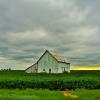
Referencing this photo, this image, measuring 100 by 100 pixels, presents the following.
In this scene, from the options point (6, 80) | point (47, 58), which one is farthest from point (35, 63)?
point (6, 80)

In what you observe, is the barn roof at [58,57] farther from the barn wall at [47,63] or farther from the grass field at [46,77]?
the grass field at [46,77]

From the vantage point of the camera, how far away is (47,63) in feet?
343

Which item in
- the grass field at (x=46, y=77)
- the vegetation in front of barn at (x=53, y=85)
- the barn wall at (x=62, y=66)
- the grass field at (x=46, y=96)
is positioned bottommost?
the grass field at (x=46, y=96)

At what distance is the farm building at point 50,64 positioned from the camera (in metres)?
104

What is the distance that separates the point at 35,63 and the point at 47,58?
478 centimetres

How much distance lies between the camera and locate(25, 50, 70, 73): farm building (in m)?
104

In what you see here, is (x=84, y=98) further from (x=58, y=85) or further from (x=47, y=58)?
(x=47, y=58)

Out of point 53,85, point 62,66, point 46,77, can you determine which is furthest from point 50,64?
point 53,85

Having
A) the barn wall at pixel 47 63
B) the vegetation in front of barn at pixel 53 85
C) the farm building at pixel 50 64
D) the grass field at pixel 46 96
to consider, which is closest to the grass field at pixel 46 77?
the vegetation in front of barn at pixel 53 85

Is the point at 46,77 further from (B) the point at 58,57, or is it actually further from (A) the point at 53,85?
(B) the point at 58,57

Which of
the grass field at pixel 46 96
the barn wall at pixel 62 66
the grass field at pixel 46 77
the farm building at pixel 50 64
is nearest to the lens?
the grass field at pixel 46 96

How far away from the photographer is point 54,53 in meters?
107

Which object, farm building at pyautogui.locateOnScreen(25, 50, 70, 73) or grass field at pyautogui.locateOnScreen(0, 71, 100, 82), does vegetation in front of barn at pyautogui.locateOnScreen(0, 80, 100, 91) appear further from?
farm building at pyautogui.locateOnScreen(25, 50, 70, 73)

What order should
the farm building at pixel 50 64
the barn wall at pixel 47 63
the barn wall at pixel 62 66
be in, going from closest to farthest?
the barn wall at pixel 62 66 → the farm building at pixel 50 64 → the barn wall at pixel 47 63
